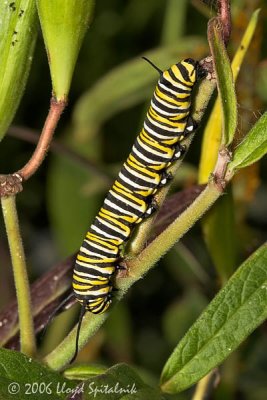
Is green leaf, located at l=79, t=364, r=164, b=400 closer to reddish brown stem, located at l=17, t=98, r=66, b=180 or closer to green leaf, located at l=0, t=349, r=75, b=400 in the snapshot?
green leaf, located at l=0, t=349, r=75, b=400

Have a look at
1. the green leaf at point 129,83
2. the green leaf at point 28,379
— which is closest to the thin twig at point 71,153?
the green leaf at point 129,83

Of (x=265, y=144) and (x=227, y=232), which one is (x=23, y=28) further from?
(x=227, y=232)

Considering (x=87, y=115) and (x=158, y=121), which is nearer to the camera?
(x=158, y=121)

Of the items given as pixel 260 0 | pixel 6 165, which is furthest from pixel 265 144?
pixel 6 165

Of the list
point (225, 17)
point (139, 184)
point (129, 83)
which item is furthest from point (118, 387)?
point (129, 83)

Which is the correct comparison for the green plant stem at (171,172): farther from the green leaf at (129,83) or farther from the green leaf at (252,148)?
the green leaf at (129,83)

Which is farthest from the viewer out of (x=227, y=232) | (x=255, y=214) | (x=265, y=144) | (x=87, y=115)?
(x=255, y=214)
